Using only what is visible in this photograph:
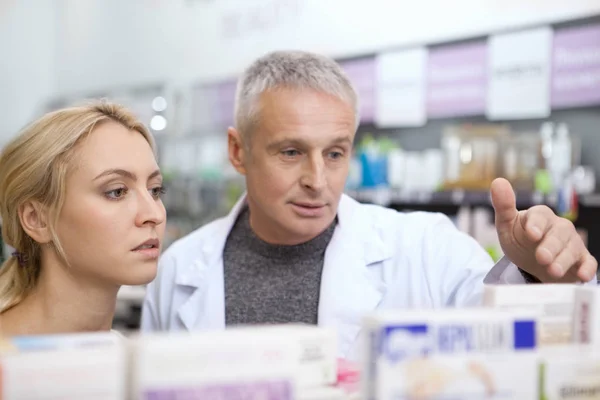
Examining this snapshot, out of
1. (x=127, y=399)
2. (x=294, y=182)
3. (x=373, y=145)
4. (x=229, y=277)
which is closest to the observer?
(x=127, y=399)

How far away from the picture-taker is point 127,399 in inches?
39.8

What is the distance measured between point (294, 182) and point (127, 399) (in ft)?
4.74

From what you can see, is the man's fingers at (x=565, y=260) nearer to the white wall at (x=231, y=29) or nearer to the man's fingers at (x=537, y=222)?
the man's fingers at (x=537, y=222)

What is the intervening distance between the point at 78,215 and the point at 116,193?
0.12 meters

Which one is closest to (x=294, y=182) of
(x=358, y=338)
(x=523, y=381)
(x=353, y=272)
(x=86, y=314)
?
(x=353, y=272)

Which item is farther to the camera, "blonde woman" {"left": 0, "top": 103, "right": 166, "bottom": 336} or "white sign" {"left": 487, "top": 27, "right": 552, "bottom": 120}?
"white sign" {"left": 487, "top": 27, "right": 552, "bottom": 120}

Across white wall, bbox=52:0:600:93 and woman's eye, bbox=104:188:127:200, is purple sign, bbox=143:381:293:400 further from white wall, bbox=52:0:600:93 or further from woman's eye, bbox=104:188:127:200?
white wall, bbox=52:0:600:93

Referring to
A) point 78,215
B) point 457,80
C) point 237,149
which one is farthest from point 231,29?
point 78,215

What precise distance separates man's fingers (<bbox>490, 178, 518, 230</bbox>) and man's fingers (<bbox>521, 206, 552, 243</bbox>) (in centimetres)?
4

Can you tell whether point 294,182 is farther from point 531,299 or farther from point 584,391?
point 584,391

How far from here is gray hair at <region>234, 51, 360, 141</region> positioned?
7.93ft

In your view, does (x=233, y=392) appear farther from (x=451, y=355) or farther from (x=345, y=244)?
(x=345, y=244)

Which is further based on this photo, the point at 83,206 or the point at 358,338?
the point at 358,338

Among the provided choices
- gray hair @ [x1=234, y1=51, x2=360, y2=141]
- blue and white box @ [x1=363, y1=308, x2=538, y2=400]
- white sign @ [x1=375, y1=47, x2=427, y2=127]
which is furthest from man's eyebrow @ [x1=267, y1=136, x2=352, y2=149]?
white sign @ [x1=375, y1=47, x2=427, y2=127]
